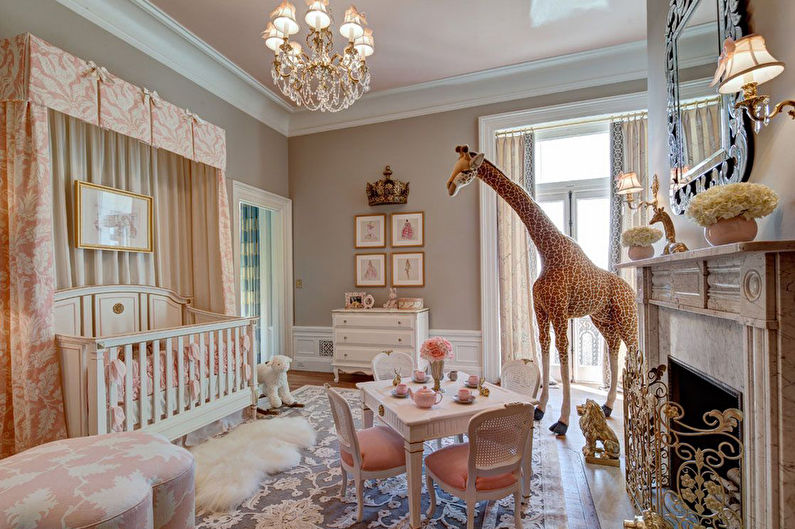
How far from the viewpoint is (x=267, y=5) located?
3281 millimetres

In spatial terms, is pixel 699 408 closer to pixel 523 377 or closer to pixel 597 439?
pixel 597 439

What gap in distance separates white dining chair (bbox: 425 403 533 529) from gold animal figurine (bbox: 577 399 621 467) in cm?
98

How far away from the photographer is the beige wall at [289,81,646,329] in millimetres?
4695

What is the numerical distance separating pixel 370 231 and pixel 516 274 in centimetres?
189

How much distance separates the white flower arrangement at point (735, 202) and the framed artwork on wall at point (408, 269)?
11.7 feet

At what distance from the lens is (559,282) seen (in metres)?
3.05

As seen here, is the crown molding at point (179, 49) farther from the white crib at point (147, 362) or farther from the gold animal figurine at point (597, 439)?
the gold animal figurine at point (597, 439)

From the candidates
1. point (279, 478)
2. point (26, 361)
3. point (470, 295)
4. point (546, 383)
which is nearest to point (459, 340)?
point (470, 295)

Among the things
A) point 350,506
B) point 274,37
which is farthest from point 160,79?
point 350,506

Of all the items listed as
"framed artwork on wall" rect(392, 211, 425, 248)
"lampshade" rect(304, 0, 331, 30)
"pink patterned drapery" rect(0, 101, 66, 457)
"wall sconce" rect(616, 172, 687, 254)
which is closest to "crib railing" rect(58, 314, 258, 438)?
A: "pink patterned drapery" rect(0, 101, 66, 457)

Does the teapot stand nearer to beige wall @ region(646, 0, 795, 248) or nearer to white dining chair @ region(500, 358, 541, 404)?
white dining chair @ region(500, 358, 541, 404)

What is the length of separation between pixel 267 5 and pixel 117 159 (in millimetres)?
1812

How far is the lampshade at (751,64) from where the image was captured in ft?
3.97

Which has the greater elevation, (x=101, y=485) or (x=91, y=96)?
(x=91, y=96)
